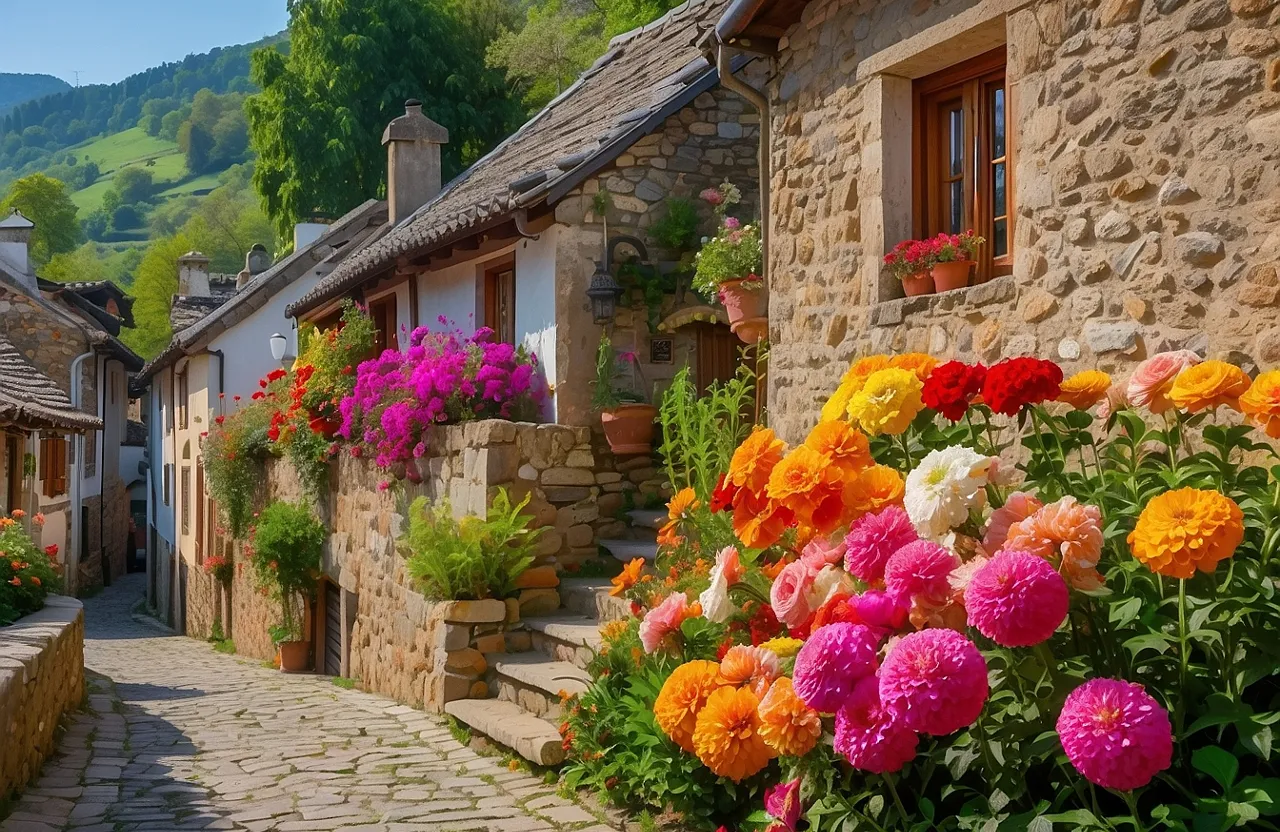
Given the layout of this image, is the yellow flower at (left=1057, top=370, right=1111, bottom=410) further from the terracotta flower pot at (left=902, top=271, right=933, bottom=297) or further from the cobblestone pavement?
the cobblestone pavement

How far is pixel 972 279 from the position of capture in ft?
19.0

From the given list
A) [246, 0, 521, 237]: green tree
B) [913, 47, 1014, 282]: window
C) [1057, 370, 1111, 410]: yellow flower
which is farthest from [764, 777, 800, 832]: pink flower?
[246, 0, 521, 237]: green tree

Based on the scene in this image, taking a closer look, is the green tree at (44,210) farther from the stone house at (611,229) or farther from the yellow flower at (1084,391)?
the yellow flower at (1084,391)

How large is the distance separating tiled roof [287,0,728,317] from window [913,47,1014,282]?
111 inches

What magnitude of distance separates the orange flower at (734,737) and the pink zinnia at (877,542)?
0.59 meters

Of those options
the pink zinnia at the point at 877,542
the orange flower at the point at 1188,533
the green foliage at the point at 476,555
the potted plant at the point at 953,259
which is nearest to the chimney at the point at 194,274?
the green foliage at the point at 476,555

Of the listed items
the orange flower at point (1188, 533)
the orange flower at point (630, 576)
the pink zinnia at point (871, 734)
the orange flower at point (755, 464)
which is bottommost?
the pink zinnia at point (871, 734)

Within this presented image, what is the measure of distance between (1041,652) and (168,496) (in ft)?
85.2

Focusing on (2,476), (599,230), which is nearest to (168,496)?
(2,476)

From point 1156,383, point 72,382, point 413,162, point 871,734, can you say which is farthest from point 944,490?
point 72,382

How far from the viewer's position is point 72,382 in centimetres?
2634

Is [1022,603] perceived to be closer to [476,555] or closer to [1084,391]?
[1084,391]

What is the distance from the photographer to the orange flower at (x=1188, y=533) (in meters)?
3.13

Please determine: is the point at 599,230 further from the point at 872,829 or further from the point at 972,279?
the point at 872,829
